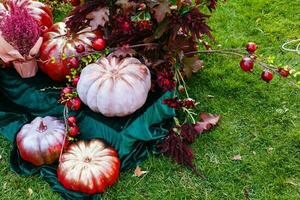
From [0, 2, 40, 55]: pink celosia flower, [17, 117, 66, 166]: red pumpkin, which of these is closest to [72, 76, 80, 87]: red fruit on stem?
[17, 117, 66, 166]: red pumpkin

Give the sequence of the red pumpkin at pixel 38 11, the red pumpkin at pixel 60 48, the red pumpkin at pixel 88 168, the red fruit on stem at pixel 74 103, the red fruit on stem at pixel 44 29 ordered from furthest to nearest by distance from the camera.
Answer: the red pumpkin at pixel 38 11
the red fruit on stem at pixel 44 29
the red pumpkin at pixel 60 48
the red fruit on stem at pixel 74 103
the red pumpkin at pixel 88 168

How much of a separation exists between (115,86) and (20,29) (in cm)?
87

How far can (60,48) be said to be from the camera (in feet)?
11.3

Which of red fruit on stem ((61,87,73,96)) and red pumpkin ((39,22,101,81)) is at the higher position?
red pumpkin ((39,22,101,81))

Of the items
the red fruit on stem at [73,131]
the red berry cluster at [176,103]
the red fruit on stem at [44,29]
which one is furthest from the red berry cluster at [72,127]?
the red fruit on stem at [44,29]

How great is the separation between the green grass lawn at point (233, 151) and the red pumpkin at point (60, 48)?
2.15 feet

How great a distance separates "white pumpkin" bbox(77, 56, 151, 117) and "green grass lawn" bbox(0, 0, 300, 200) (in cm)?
45

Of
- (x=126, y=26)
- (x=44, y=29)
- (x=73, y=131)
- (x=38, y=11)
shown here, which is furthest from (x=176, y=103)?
(x=38, y=11)

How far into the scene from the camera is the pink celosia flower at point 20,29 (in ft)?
11.0

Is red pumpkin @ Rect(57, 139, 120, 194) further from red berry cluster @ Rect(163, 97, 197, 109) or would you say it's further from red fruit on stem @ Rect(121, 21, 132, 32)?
red fruit on stem @ Rect(121, 21, 132, 32)

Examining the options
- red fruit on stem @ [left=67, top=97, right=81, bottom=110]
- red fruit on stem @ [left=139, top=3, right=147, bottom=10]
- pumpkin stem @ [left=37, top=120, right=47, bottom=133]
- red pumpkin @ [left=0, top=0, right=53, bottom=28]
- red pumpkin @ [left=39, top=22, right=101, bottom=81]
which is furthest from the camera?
red pumpkin @ [left=0, top=0, right=53, bottom=28]

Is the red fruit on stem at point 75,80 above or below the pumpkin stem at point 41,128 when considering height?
above

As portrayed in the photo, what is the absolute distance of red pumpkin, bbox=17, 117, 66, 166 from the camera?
10.3 ft

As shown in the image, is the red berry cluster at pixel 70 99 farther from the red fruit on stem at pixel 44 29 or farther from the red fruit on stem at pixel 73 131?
the red fruit on stem at pixel 44 29
